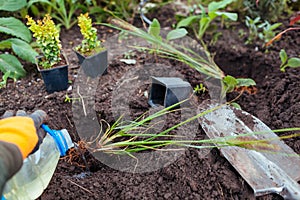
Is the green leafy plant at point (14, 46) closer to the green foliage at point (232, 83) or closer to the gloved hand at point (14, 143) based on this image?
the gloved hand at point (14, 143)

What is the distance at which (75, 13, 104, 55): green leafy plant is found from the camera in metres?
1.50

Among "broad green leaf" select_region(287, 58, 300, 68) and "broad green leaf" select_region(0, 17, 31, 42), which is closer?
"broad green leaf" select_region(287, 58, 300, 68)

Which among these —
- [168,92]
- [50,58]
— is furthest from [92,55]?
[168,92]

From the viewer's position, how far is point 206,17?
6.08 feet

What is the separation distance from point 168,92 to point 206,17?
66cm

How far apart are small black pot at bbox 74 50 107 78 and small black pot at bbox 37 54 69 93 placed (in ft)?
0.32

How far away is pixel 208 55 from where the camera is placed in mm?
1790

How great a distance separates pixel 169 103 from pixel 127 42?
674mm

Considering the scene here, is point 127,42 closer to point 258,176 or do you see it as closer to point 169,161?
point 169,161

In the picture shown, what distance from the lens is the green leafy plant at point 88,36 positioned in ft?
4.94

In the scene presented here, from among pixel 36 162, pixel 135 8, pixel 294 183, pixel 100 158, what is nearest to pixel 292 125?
pixel 294 183

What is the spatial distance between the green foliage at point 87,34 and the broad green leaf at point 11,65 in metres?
0.30

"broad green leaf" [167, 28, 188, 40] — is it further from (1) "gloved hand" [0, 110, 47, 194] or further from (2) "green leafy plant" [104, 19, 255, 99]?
(1) "gloved hand" [0, 110, 47, 194]

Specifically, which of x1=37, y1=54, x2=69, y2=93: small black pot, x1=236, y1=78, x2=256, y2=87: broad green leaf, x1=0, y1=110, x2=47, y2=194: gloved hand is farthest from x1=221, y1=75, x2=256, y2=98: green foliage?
x1=0, y1=110, x2=47, y2=194: gloved hand
